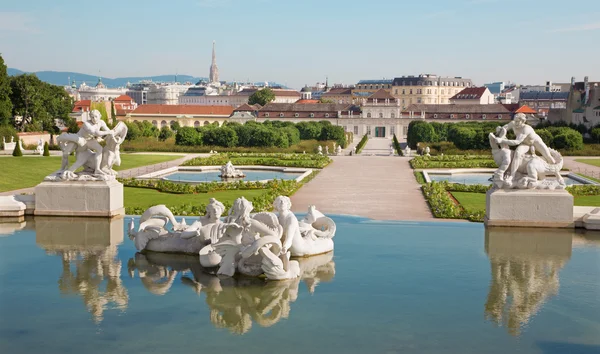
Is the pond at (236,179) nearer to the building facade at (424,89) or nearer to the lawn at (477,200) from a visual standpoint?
the lawn at (477,200)

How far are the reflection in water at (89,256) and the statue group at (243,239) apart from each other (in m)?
0.84

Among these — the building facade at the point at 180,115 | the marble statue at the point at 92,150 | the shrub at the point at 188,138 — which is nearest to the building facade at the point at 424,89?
the building facade at the point at 180,115

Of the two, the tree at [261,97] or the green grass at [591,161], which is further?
the tree at [261,97]

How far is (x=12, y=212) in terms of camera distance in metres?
15.3

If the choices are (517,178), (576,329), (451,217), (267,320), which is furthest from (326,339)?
(451,217)

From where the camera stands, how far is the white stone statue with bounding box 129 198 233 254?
450 inches

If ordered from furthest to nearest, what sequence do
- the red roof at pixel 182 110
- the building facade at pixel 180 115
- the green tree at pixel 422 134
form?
the red roof at pixel 182 110 < the building facade at pixel 180 115 < the green tree at pixel 422 134

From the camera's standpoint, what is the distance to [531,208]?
569 inches

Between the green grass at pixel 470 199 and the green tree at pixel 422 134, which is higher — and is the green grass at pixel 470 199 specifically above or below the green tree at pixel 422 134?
below

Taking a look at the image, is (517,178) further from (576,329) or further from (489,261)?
(576,329)

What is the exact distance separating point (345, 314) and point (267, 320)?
1010 millimetres

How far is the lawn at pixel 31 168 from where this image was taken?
25.3 metres

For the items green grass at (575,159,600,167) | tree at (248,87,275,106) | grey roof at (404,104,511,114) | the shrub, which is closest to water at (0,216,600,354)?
green grass at (575,159,600,167)

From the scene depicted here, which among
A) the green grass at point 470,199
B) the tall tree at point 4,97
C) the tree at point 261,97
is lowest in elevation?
the green grass at point 470,199
